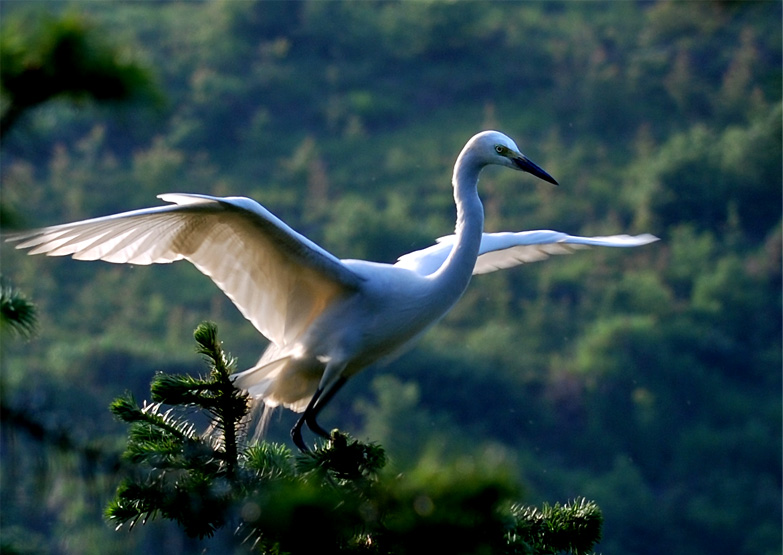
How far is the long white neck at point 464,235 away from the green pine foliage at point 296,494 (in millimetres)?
1038

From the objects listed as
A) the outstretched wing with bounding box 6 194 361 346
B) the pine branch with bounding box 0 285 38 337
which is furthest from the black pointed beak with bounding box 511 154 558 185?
the pine branch with bounding box 0 285 38 337

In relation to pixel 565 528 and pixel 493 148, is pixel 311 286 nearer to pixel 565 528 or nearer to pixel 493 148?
pixel 493 148

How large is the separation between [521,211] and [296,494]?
28.2 metres

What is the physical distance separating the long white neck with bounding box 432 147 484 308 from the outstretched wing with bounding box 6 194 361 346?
0.35 m

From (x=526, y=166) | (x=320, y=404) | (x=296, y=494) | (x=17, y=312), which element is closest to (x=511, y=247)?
(x=526, y=166)

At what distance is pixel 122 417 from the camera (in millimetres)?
3102

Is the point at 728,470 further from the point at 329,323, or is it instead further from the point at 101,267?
the point at 329,323

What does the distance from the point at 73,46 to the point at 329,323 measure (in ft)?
7.89

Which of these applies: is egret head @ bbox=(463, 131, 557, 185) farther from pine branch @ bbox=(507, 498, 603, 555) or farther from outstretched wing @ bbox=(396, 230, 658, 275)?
pine branch @ bbox=(507, 498, 603, 555)

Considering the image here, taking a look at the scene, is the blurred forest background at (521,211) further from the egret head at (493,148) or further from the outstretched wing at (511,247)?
the egret head at (493,148)

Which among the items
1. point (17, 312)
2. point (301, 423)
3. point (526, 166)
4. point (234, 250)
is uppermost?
point (526, 166)

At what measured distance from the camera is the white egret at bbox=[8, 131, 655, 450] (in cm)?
389

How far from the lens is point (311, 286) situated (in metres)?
4.21

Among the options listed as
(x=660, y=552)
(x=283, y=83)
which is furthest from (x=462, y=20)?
(x=660, y=552)
